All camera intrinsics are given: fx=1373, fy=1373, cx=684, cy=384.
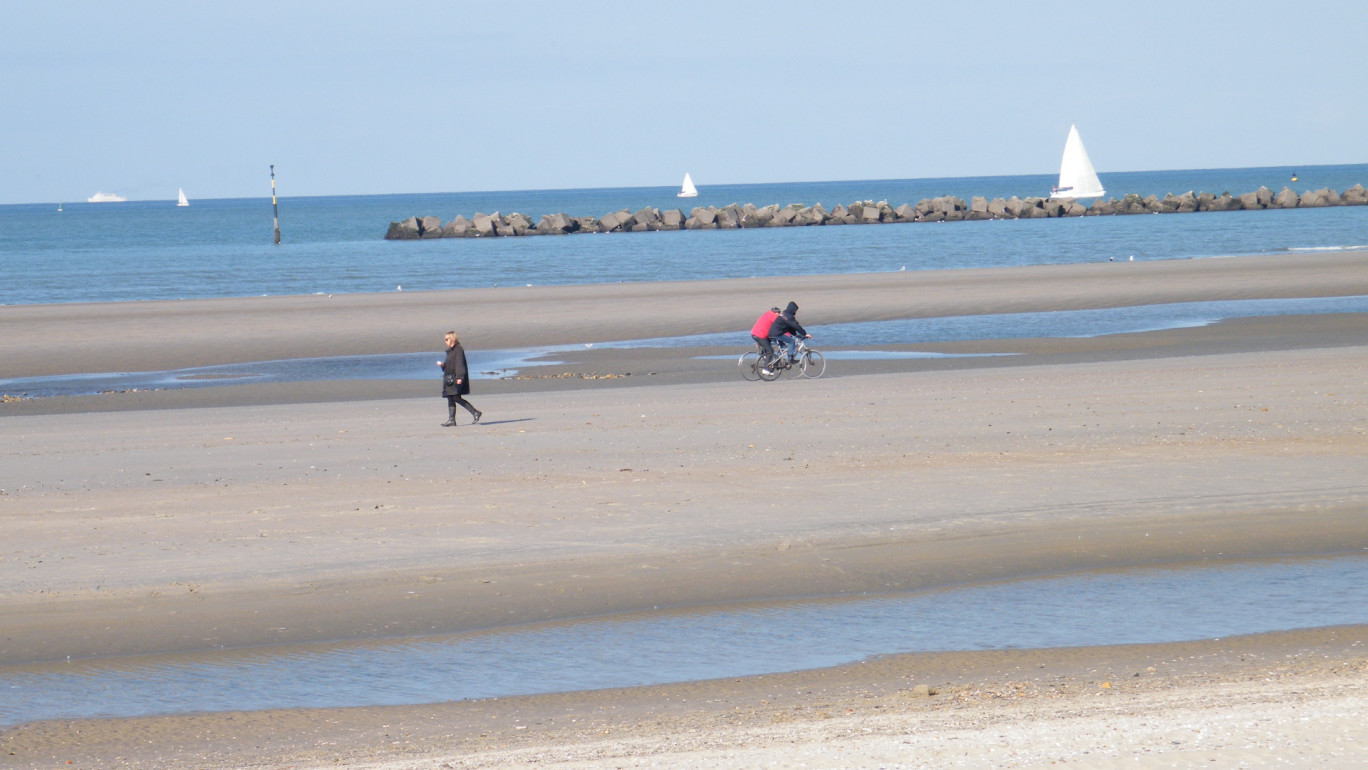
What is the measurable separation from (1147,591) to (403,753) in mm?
5967

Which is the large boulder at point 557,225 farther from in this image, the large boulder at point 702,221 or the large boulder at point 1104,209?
the large boulder at point 1104,209

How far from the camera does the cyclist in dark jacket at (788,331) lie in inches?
910

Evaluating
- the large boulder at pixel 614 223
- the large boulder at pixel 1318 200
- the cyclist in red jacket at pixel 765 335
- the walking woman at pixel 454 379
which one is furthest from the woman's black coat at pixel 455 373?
the large boulder at pixel 1318 200

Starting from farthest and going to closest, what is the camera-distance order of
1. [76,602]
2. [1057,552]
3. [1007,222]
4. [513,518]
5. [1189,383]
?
[1007,222] < [1189,383] < [513,518] < [1057,552] < [76,602]

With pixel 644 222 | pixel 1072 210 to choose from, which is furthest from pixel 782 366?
pixel 1072 210

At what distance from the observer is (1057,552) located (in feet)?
37.4

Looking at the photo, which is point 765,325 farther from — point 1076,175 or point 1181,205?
point 1076,175

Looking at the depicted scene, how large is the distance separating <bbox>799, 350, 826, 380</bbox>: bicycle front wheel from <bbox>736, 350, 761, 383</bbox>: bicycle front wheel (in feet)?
2.95

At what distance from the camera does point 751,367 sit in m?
23.8

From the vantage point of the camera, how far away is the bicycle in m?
23.5

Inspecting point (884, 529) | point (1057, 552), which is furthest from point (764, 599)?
point (1057, 552)

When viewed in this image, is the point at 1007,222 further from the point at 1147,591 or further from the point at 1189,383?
the point at 1147,591

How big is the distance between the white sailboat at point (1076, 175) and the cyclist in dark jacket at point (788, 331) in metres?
105

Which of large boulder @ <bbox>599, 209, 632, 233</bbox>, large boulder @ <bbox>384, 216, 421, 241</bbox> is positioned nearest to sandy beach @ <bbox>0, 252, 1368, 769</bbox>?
large boulder @ <bbox>384, 216, 421, 241</bbox>
